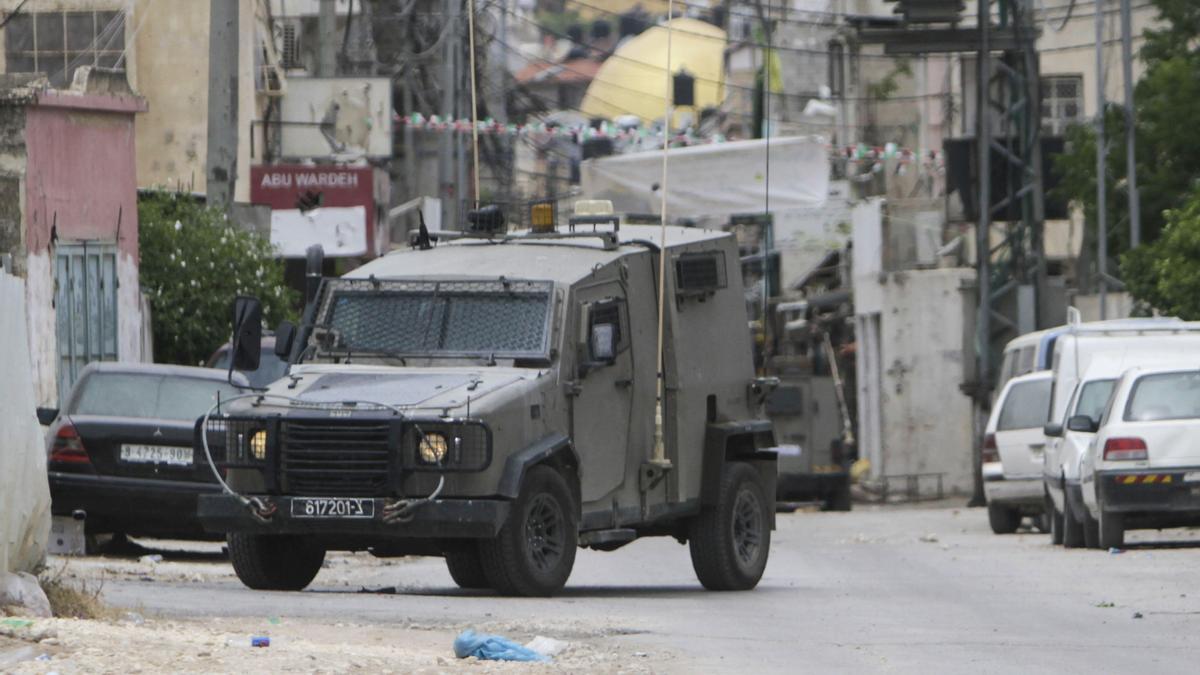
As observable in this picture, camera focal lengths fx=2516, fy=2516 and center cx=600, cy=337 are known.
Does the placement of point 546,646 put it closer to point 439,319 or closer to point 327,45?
point 439,319

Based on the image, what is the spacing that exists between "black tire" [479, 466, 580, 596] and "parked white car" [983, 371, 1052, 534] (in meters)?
12.5

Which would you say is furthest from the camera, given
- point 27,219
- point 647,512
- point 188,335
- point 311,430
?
point 188,335

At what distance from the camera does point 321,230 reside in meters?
35.2

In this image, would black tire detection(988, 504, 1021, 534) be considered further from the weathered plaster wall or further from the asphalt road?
the weathered plaster wall

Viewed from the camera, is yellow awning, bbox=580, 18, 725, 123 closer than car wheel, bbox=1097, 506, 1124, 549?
No

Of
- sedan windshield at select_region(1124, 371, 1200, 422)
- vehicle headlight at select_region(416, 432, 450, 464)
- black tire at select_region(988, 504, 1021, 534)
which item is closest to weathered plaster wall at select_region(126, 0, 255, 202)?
black tire at select_region(988, 504, 1021, 534)

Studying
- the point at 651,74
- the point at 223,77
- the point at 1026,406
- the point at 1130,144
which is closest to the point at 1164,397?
the point at 1026,406

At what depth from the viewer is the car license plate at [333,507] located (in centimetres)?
1445

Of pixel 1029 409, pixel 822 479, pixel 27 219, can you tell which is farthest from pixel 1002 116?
pixel 27 219

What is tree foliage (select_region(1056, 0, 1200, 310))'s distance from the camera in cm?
3756

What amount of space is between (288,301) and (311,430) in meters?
15.6

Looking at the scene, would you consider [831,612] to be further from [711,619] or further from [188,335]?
[188,335]

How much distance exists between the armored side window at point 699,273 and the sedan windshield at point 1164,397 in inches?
236

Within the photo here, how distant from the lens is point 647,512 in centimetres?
1603
